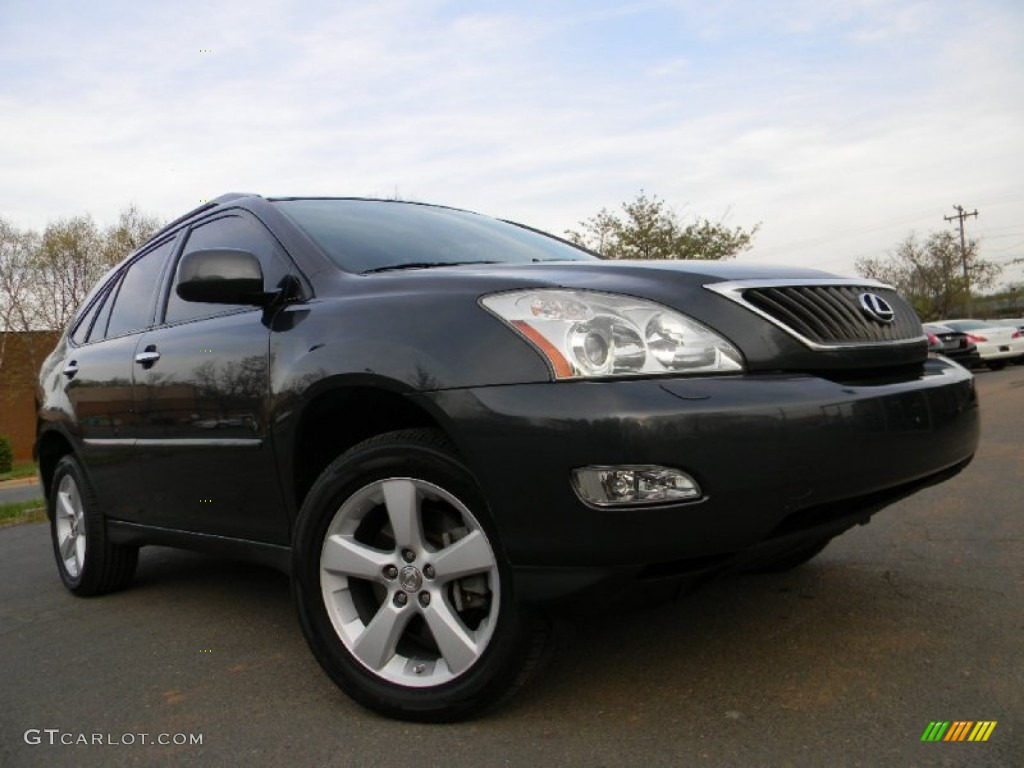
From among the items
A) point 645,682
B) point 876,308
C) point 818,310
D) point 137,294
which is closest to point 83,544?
point 137,294

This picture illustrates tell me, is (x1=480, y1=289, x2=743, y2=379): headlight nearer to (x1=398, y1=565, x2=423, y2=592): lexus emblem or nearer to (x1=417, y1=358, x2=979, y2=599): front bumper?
(x1=417, y1=358, x2=979, y2=599): front bumper

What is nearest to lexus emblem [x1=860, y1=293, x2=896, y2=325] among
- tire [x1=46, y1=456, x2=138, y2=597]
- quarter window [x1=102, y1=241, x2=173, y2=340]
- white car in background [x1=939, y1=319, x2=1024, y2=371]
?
quarter window [x1=102, y1=241, x2=173, y2=340]

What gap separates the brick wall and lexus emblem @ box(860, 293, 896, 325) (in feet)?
111

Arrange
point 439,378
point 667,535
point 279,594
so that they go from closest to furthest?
point 667,535, point 439,378, point 279,594

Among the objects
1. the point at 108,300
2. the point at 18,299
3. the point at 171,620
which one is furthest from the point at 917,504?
the point at 18,299

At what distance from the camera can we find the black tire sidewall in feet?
7.30

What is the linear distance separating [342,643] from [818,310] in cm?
163

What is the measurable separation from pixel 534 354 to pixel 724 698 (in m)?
1.08

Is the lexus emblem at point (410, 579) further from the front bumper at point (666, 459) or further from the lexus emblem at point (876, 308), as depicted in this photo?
the lexus emblem at point (876, 308)

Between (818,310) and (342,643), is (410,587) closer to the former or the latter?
(342,643)

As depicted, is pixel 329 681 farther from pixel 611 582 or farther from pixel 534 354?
pixel 534 354

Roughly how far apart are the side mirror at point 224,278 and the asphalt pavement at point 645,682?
1.24 m

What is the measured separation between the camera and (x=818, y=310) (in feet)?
8.00

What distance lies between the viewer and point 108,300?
4.44 meters
